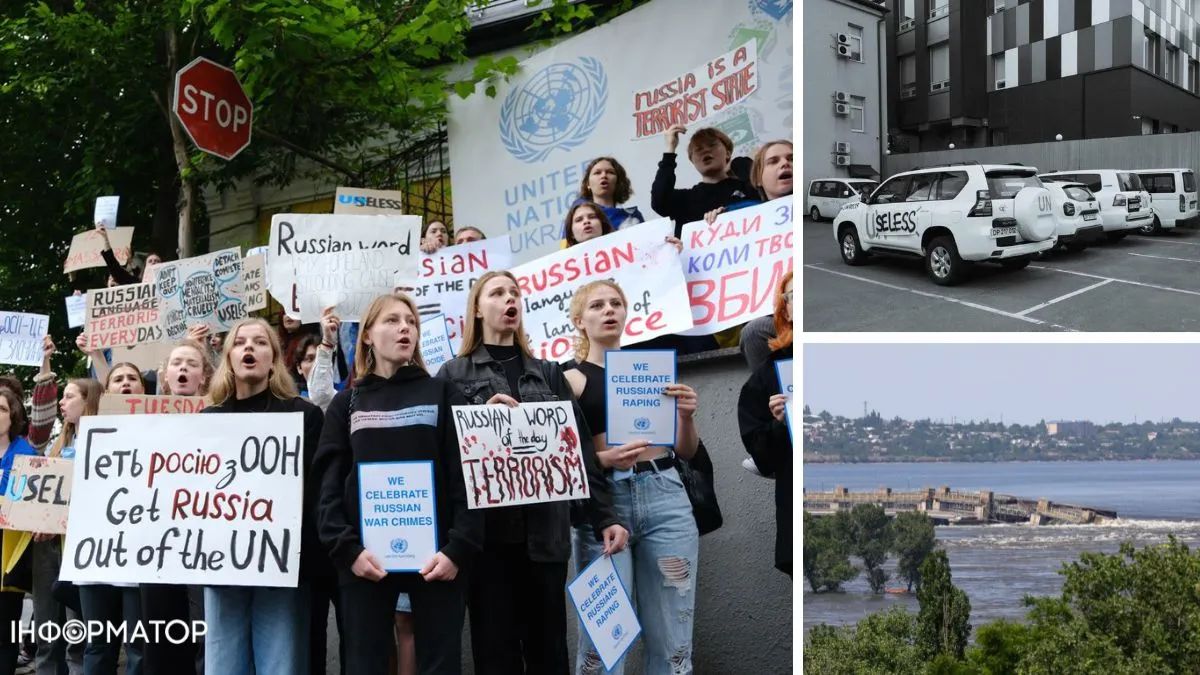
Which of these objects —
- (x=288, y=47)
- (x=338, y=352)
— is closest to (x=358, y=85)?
(x=288, y=47)

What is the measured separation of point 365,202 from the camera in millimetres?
7320

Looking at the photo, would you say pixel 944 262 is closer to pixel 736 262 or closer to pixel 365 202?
pixel 736 262

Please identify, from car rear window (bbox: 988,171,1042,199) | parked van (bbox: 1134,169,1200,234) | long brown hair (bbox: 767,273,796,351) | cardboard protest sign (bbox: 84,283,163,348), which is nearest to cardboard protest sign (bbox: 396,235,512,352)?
cardboard protest sign (bbox: 84,283,163,348)

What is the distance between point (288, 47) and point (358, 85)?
639mm

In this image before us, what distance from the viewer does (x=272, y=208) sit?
1134cm

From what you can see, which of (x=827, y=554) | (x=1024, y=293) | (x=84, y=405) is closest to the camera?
(x=1024, y=293)

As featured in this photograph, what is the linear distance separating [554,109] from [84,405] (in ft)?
12.0

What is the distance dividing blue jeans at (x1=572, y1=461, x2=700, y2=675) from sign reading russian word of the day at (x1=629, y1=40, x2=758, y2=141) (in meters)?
2.82

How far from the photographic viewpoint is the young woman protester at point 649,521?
4.86 m

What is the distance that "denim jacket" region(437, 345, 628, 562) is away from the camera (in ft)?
15.6

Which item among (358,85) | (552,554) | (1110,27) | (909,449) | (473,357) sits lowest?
(552,554)

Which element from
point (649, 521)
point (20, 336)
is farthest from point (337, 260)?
point (20, 336)

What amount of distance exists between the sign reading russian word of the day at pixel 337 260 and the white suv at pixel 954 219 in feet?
8.73

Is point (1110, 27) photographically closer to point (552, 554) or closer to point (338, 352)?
point (552, 554)
